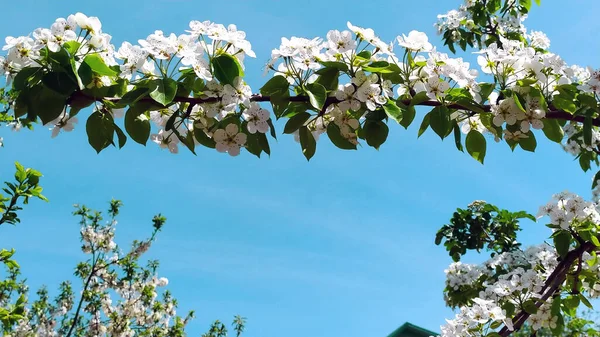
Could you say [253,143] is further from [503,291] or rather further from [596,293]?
[596,293]

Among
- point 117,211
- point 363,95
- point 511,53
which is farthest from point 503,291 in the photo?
point 117,211

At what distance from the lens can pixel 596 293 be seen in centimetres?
339

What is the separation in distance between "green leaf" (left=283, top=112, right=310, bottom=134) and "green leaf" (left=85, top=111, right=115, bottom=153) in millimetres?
614

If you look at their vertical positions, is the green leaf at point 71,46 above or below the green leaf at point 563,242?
below

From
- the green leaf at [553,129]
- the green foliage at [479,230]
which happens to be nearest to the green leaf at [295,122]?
the green leaf at [553,129]

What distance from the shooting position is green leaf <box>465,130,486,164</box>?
2201 mm

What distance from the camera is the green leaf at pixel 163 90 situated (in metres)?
1.80

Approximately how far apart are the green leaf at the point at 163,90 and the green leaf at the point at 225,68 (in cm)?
15

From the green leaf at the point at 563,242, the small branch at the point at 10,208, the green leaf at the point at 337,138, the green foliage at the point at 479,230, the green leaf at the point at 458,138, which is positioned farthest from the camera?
the green foliage at the point at 479,230

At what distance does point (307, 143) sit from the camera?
7.00 feet

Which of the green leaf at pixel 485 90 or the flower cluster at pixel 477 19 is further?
the flower cluster at pixel 477 19

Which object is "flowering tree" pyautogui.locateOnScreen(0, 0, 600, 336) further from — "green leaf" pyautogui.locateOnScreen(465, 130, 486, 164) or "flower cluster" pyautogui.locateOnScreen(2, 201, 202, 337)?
"flower cluster" pyautogui.locateOnScreen(2, 201, 202, 337)

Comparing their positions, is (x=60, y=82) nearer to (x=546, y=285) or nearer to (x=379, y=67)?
(x=379, y=67)

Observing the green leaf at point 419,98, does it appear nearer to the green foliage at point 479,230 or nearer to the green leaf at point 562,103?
the green leaf at point 562,103
